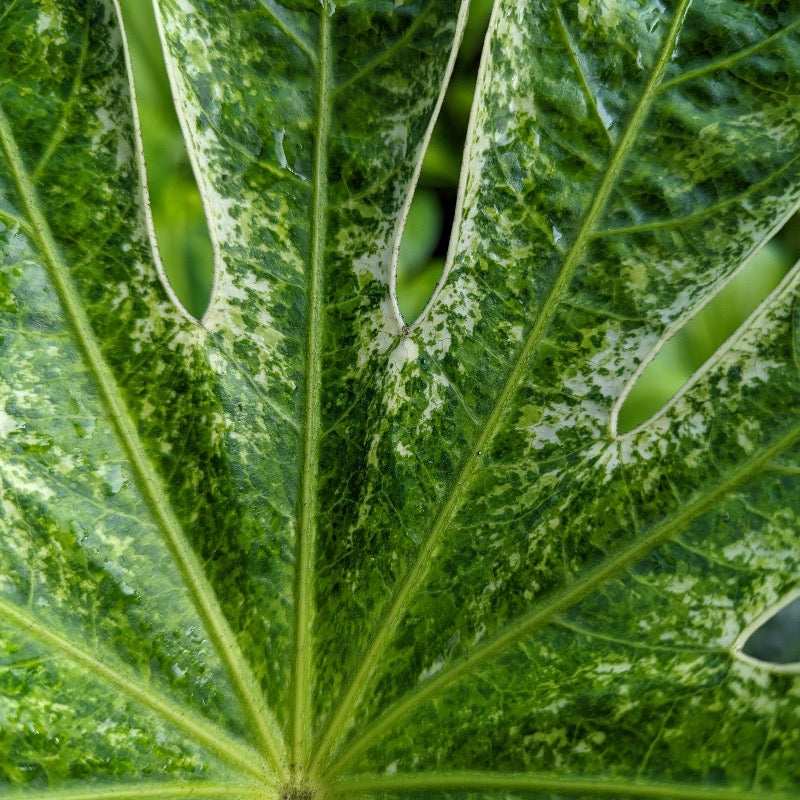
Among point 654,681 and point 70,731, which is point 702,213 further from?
point 70,731

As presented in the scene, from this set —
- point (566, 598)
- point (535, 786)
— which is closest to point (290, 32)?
point (566, 598)

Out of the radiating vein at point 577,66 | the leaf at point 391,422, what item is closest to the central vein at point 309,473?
the leaf at point 391,422

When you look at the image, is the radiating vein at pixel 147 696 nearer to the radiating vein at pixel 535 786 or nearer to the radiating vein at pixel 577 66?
the radiating vein at pixel 535 786

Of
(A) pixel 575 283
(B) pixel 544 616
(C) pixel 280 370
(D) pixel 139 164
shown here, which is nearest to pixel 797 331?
(A) pixel 575 283

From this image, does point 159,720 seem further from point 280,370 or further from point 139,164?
point 139,164

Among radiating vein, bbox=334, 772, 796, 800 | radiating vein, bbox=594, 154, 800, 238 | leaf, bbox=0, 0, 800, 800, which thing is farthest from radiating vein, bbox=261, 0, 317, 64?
radiating vein, bbox=334, 772, 796, 800

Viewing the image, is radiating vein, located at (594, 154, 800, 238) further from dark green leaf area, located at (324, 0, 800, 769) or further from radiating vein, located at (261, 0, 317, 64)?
radiating vein, located at (261, 0, 317, 64)
